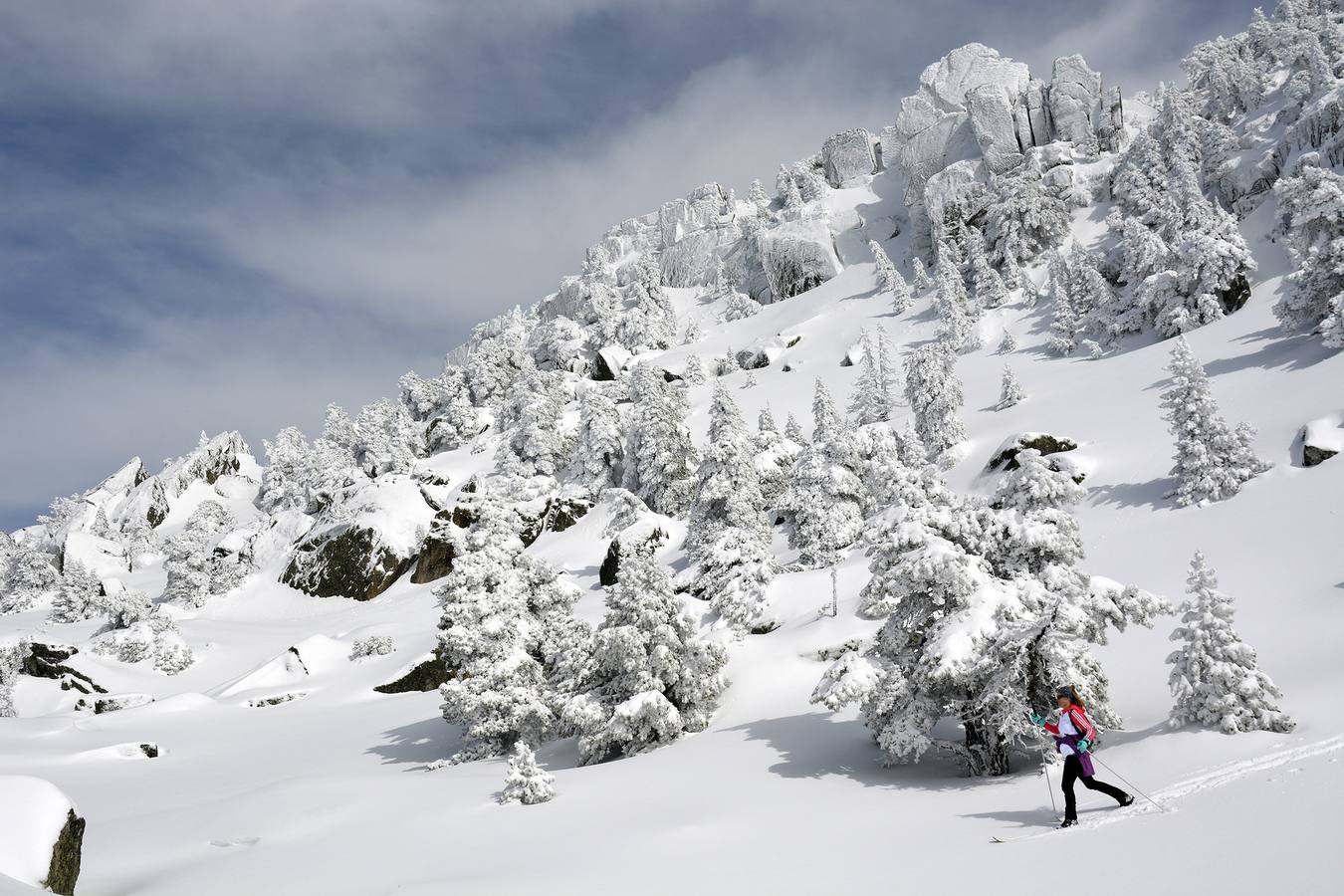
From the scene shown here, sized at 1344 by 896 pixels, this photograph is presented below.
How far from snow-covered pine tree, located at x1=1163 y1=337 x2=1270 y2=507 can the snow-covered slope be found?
96 centimetres

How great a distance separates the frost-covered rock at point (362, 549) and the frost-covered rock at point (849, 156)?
10819cm

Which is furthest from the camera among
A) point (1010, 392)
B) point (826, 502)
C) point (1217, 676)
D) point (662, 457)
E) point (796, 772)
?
point (662, 457)

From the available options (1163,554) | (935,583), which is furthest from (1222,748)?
(1163,554)

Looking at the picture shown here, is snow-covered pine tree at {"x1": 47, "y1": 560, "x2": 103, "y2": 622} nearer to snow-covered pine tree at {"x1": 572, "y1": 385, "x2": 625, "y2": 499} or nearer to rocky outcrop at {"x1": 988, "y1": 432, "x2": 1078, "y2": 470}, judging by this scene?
snow-covered pine tree at {"x1": 572, "y1": 385, "x2": 625, "y2": 499}

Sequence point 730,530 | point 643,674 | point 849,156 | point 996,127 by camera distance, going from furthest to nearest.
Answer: point 849,156 < point 996,127 < point 730,530 < point 643,674

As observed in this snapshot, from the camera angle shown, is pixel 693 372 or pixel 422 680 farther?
pixel 693 372

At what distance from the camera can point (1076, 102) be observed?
96.3 meters

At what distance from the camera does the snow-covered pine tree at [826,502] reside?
36.2 meters

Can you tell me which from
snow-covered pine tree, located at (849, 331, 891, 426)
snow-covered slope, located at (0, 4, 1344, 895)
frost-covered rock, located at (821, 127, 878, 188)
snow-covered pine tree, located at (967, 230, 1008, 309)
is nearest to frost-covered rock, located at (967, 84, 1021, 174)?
snow-covered slope, located at (0, 4, 1344, 895)

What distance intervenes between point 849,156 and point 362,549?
11706 centimetres

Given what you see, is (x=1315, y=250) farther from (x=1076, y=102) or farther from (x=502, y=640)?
(x=1076, y=102)

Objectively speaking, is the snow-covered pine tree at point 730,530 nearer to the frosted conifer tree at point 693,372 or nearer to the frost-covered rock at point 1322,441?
the frost-covered rock at point 1322,441

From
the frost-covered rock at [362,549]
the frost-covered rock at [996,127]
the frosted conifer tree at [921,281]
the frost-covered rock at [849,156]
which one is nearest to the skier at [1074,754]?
the frost-covered rock at [362,549]

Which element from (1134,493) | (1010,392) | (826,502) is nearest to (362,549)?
(826,502)
